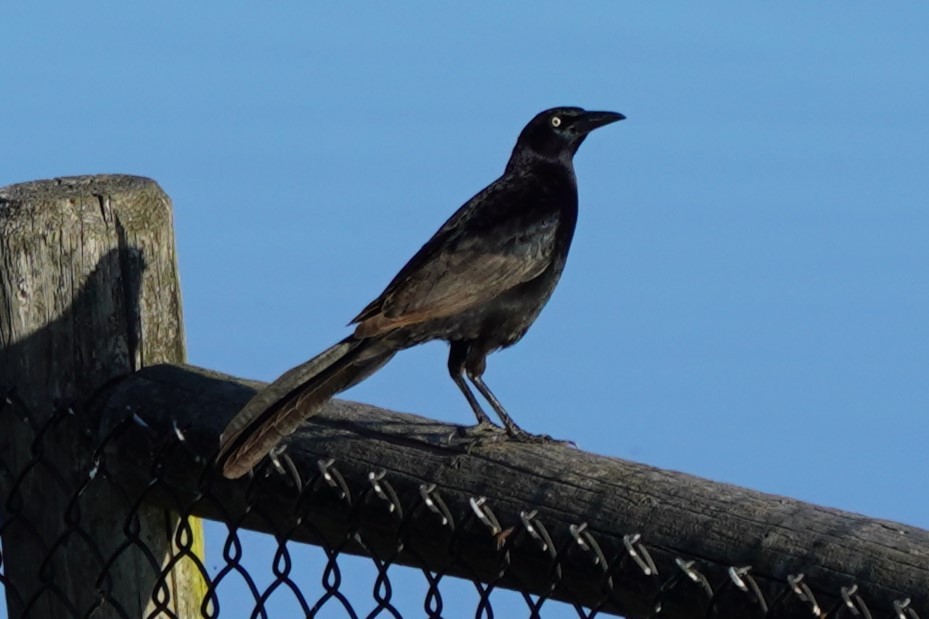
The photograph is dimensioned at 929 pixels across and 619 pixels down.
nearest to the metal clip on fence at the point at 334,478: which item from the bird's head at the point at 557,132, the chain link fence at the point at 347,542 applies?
the chain link fence at the point at 347,542

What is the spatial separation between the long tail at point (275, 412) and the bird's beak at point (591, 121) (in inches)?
108

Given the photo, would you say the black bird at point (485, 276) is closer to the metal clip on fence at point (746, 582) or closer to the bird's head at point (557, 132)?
the bird's head at point (557, 132)

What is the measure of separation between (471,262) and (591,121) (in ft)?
4.72

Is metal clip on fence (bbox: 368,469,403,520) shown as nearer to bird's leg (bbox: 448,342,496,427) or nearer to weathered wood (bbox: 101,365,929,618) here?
weathered wood (bbox: 101,365,929,618)

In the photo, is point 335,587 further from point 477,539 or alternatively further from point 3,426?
point 3,426

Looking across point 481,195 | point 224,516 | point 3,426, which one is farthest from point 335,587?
point 481,195

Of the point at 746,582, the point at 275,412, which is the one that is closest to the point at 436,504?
the point at 275,412

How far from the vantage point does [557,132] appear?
603cm

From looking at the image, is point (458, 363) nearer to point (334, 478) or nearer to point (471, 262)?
point (471, 262)

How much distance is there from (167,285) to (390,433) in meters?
0.75

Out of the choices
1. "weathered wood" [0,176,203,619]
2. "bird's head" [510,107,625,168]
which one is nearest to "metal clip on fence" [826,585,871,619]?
"weathered wood" [0,176,203,619]

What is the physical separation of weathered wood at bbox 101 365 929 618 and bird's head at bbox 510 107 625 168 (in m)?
2.77

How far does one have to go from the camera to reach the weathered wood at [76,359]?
3.44 meters

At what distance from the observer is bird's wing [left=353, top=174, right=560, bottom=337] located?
14.4 feet
